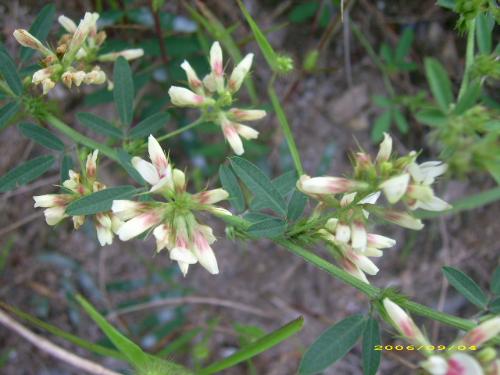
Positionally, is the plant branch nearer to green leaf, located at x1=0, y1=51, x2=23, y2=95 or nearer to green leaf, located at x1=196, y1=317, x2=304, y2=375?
green leaf, located at x1=196, y1=317, x2=304, y2=375

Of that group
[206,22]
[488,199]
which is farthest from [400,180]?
[488,199]

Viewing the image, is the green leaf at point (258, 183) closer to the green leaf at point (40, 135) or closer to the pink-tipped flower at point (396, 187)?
the pink-tipped flower at point (396, 187)

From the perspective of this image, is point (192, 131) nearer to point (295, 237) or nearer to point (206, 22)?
point (206, 22)

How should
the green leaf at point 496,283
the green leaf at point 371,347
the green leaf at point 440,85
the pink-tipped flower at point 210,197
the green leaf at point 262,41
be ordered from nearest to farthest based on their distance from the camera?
1. the pink-tipped flower at point 210,197
2. the green leaf at point 371,347
3. the green leaf at point 496,283
4. the green leaf at point 262,41
5. the green leaf at point 440,85

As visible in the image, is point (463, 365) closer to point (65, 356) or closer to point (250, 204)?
point (250, 204)

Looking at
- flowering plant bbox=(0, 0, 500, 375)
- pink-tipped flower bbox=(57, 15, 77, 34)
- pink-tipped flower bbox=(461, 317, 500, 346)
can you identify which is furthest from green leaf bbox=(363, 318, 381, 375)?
pink-tipped flower bbox=(57, 15, 77, 34)

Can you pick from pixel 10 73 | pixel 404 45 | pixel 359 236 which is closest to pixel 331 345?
pixel 359 236

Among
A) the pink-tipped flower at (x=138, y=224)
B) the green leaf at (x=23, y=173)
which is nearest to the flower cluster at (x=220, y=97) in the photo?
the pink-tipped flower at (x=138, y=224)
